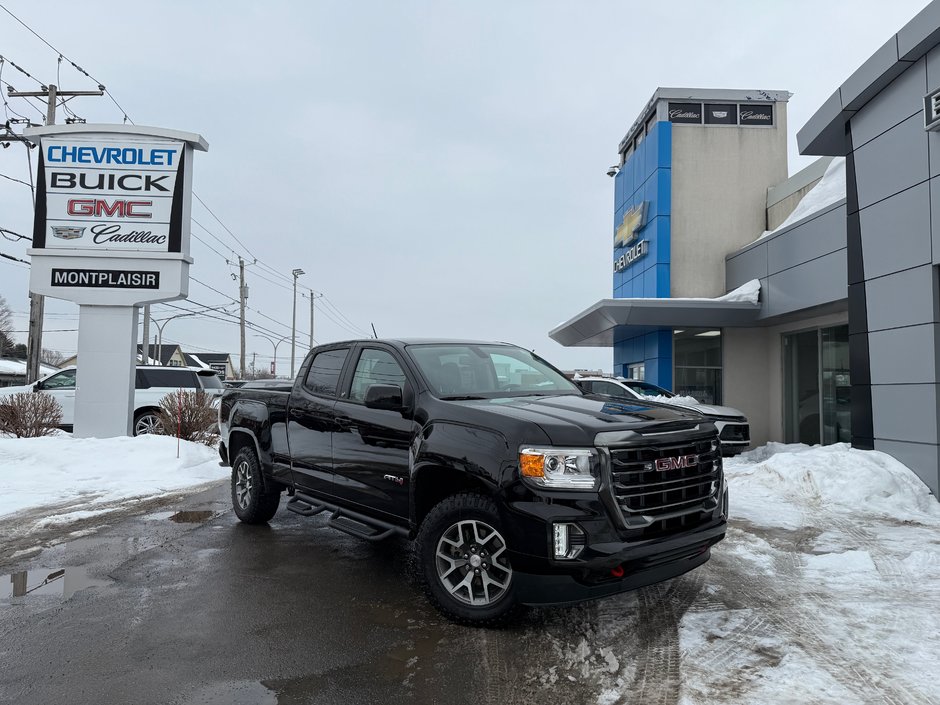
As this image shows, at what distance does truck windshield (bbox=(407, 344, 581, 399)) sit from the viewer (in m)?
4.79

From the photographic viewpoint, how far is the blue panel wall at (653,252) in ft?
58.8

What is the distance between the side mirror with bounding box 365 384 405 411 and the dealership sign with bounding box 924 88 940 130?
7815 mm

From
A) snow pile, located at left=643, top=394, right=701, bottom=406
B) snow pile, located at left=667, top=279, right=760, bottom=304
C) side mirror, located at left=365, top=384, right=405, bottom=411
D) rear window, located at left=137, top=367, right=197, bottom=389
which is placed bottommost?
snow pile, located at left=643, top=394, right=701, bottom=406

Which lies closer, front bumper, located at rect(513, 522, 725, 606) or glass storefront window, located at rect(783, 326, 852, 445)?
front bumper, located at rect(513, 522, 725, 606)

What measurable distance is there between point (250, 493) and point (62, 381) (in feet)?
37.1

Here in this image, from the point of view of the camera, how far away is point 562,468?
3.62 m

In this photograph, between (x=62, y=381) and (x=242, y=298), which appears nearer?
(x=62, y=381)

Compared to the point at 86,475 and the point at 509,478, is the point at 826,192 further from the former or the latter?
the point at 86,475

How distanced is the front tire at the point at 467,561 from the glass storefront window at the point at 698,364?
14616 millimetres

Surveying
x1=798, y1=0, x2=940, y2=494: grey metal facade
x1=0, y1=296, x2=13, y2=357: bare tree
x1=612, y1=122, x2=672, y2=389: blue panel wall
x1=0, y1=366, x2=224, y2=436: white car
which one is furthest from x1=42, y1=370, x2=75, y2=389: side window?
x1=0, y1=296, x2=13, y2=357: bare tree

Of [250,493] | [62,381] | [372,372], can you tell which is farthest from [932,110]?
[62,381]

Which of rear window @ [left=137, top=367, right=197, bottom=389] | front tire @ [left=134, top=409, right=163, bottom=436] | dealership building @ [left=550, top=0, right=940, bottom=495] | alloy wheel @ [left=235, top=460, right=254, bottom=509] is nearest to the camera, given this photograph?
alloy wheel @ [left=235, top=460, right=254, bottom=509]

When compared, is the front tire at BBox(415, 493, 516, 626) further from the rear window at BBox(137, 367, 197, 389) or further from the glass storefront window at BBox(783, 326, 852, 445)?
the rear window at BBox(137, 367, 197, 389)

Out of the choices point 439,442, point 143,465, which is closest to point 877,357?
point 439,442
